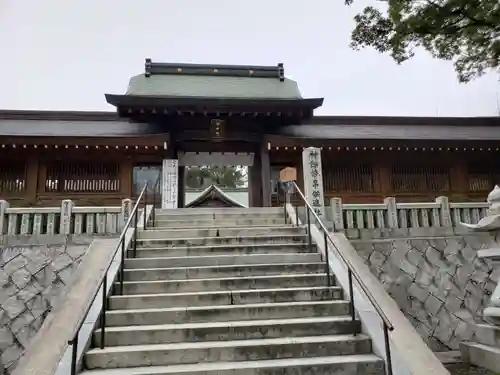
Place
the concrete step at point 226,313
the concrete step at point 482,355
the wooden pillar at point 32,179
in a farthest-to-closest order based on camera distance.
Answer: the wooden pillar at point 32,179, the concrete step at point 482,355, the concrete step at point 226,313

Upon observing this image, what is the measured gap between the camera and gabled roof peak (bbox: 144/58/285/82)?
55.5 ft

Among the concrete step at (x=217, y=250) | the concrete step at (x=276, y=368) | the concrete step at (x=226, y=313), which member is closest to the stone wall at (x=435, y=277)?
the concrete step at (x=217, y=250)

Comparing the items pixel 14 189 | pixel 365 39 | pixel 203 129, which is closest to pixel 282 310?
A: pixel 365 39

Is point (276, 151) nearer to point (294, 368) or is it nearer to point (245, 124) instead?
point (245, 124)

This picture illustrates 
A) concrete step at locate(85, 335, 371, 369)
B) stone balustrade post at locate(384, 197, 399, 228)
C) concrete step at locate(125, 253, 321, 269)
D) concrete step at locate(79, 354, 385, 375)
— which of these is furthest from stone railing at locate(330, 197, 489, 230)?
concrete step at locate(79, 354, 385, 375)

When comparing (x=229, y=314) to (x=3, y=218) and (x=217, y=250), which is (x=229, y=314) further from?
(x=3, y=218)

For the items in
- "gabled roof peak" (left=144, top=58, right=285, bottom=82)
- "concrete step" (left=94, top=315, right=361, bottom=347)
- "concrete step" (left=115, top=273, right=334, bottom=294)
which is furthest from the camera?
"gabled roof peak" (left=144, top=58, right=285, bottom=82)

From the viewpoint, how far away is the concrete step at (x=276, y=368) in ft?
12.7

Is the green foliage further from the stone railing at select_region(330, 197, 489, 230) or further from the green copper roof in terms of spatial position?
the stone railing at select_region(330, 197, 489, 230)

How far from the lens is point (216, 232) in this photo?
24.1 ft

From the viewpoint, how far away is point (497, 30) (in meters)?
6.46

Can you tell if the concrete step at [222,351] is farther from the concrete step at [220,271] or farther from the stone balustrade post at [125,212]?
the stone balustrade post at [125,212]

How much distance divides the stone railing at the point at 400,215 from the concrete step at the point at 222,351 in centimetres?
354

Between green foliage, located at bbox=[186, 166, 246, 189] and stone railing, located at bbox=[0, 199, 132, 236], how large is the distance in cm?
2547
